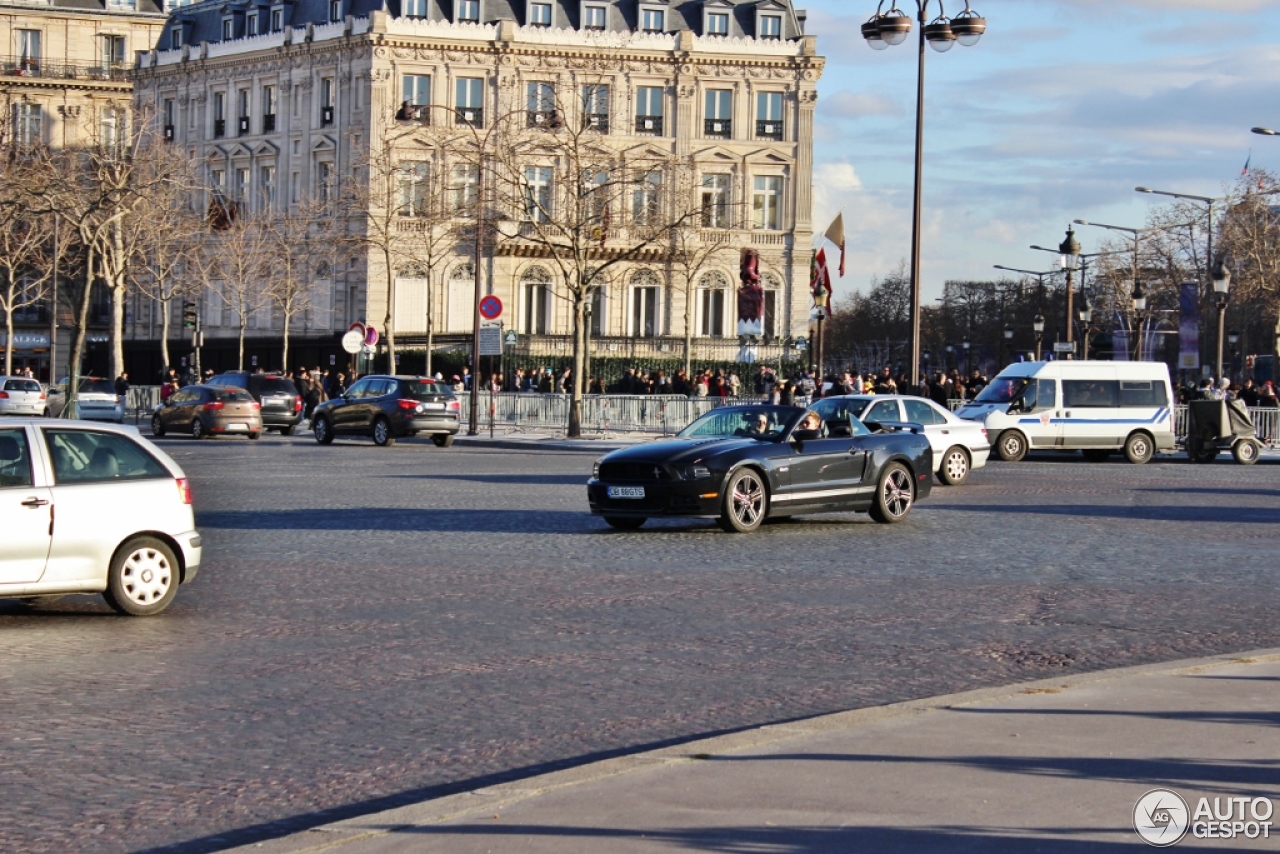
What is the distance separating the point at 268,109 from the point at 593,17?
15026 millimetres

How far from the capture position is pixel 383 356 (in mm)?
72812

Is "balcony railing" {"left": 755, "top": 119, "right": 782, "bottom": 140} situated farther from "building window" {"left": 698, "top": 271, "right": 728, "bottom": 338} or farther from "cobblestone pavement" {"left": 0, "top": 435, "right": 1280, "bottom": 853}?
"cobblestone pavement" {"left": 0, "top": 435, "right": 1280, "bottom": 853}

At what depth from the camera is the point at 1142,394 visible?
39.1m

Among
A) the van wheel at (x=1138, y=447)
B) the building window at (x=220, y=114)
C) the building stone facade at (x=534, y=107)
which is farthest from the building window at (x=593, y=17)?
the van wheel at (x=1138, y=447)

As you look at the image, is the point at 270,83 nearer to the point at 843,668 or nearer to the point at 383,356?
the point at 383,356

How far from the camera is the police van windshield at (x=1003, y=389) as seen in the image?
38.9 m

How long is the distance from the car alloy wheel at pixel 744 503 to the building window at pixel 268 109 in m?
64.6

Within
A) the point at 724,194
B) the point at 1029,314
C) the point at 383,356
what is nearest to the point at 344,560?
the point at 383,356

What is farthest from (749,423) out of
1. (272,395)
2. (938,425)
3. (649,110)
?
(649,110)

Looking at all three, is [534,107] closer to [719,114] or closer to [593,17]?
[593,17]

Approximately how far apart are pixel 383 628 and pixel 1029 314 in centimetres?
11079

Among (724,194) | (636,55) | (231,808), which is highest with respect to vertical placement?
(636,55)

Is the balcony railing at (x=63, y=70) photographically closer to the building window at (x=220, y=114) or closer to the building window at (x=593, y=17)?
the building window at (x=220, y=114)

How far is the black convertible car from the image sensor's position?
63.7 ft
